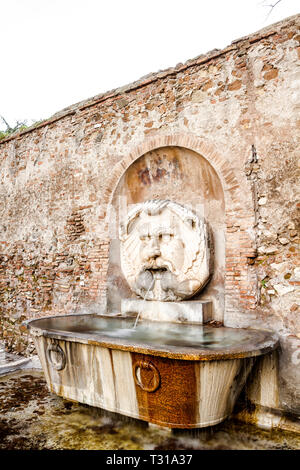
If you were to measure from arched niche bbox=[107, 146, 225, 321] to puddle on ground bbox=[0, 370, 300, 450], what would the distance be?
1346 mm

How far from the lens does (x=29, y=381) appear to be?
4867 millimetres

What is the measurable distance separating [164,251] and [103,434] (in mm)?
2152

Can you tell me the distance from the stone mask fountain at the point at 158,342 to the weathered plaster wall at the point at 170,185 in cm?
44

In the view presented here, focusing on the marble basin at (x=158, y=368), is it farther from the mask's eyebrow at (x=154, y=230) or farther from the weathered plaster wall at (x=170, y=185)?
the mask's eyebrow at (x=154, y=230)

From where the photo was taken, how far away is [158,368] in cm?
296

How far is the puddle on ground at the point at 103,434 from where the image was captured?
9.78ft

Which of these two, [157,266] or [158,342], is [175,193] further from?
[158,342]

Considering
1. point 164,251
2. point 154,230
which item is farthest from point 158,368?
point 154,230

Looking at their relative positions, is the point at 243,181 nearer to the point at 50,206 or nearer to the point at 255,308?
the point at 255,308

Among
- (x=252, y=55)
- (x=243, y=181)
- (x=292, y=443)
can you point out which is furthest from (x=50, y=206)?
(x=292, y=443)

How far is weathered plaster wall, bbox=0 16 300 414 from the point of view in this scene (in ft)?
11.9

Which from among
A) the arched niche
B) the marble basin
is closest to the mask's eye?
the arched niche

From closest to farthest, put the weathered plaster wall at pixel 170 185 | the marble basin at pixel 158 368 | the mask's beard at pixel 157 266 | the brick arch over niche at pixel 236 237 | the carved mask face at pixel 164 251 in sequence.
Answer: the marble basin at pixel 158 368, the weathered plaster wall at pixel 170 185, the brick arch over niche at pixel 236 237, the carved mask face at pixel 164 251, the mask's beard at pixel 157 266

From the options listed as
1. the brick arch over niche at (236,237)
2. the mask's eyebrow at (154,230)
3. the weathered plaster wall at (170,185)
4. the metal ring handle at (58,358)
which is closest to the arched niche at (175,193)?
the weathered plaster wall at (170,185)
